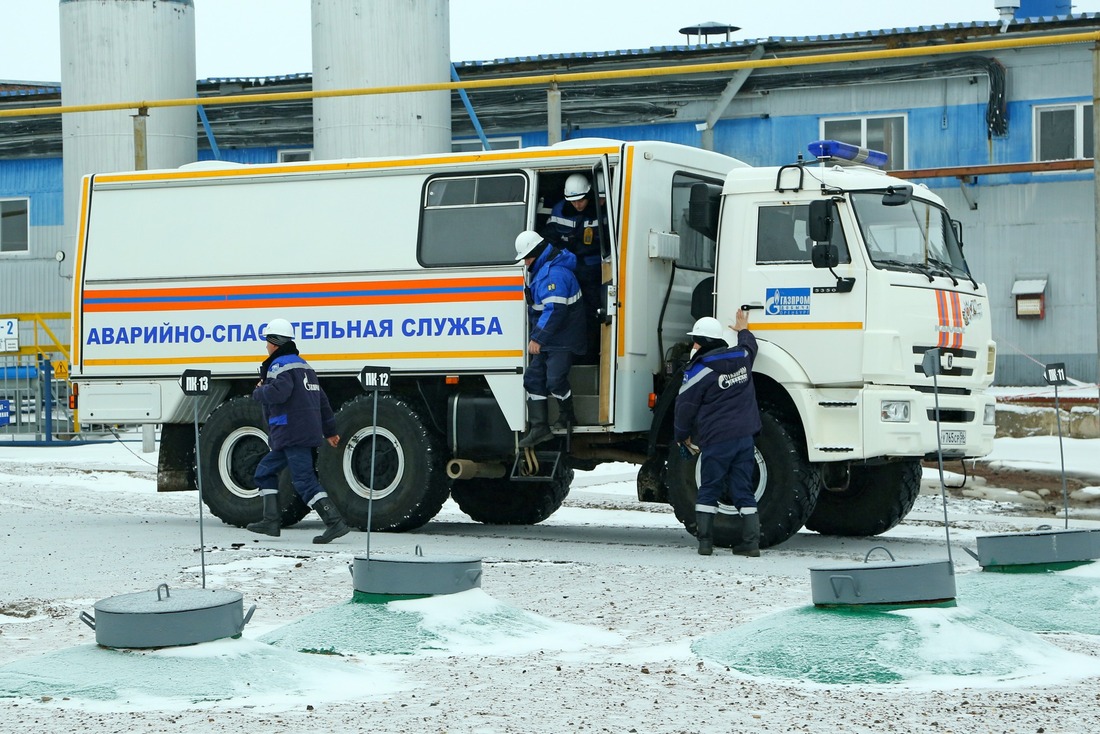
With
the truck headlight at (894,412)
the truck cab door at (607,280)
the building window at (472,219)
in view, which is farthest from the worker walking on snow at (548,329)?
the truck headlight at (894,412)

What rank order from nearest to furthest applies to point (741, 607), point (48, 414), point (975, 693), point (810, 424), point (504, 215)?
point (975, 693) < point (741, 607) < point (810, 424) < point (504, 215) < point (48, 414)

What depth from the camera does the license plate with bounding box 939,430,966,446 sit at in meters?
12.9

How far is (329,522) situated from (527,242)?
2.68 metres

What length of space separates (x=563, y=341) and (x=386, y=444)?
202 centimetres

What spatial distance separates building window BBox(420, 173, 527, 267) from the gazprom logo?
2122 mm

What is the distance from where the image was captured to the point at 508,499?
15.5 meters

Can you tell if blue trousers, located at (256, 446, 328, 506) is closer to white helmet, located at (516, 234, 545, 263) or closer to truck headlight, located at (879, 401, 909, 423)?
white helmet, located at (516, 234, 545, 263)

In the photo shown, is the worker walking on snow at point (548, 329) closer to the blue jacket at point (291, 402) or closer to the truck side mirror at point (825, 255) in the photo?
the blue jacket at point (291, 402)

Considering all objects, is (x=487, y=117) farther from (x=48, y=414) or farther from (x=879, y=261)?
(x=879, y=261)

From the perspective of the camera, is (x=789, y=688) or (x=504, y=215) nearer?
(x=789, y=688)

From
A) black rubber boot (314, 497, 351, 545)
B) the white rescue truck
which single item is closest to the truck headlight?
the white rescue truck

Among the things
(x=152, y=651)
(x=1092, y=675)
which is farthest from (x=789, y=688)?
(x=152, y=651)

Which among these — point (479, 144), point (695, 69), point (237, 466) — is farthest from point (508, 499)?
point (479, 144)

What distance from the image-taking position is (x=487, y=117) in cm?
2731
